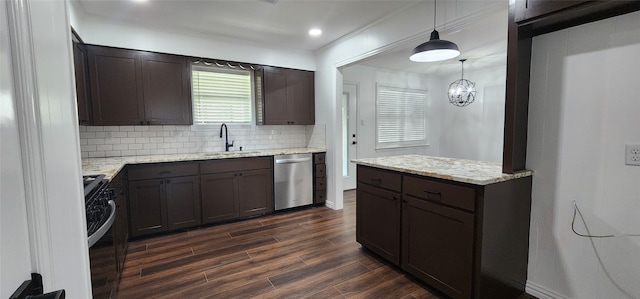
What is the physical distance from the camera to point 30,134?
51cm

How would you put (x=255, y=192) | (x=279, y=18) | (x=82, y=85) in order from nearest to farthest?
(x=82, y=85), (x=279, y=18), (x=255, y=192)

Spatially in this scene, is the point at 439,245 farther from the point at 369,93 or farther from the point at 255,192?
the point at 369,93

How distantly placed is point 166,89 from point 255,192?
1.73m

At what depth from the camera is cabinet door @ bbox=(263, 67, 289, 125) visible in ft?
13.9

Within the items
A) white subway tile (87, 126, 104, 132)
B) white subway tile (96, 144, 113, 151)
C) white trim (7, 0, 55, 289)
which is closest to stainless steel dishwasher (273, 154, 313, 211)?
white subway tile (96, 144, 113, 151)

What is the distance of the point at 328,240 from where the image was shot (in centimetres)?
316

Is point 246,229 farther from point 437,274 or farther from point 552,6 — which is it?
point 552,6

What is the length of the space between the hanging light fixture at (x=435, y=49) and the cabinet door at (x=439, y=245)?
115 cm

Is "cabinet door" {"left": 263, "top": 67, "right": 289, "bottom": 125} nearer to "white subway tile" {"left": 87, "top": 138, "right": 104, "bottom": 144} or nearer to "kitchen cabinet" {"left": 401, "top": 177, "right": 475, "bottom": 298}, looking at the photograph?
"white subway tile" {"left": 87, "top": 138, "right": 104, "bottom": 144}

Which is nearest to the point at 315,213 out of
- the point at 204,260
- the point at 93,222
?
the point at 204,260

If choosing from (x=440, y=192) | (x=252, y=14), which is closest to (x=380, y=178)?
(x=440, y=192)

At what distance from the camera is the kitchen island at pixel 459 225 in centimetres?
183

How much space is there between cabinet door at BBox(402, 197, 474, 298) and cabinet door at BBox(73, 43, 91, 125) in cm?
323

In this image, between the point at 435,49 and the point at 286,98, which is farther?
the point at 286,98
